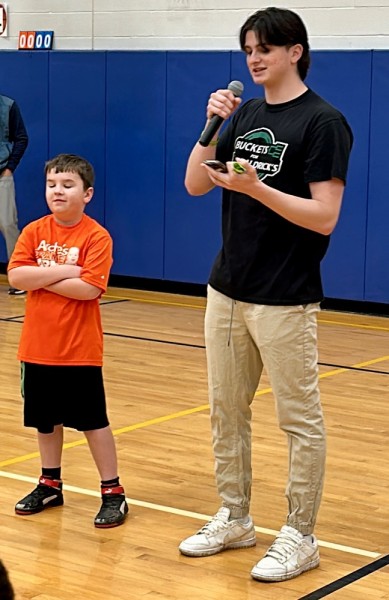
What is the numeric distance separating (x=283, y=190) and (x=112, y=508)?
132 centimetres

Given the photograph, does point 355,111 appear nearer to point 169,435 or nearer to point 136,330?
point 136,330

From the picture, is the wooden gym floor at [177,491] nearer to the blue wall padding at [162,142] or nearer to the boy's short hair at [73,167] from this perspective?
the boy's short hair at [73,167]

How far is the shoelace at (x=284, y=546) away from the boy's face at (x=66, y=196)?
1.33m

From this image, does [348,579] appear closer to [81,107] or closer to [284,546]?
[284,546]

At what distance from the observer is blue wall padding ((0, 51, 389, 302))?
846cm

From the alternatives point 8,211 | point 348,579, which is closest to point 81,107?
point 8,211

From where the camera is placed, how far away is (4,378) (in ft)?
20.9

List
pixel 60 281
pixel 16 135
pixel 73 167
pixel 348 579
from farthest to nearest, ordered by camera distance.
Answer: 1. pixel 16 135
2. pixel 73 167
3. pixel 60 281
4. pixel 348 579

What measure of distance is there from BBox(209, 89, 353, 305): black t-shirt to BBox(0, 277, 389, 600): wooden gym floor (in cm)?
88

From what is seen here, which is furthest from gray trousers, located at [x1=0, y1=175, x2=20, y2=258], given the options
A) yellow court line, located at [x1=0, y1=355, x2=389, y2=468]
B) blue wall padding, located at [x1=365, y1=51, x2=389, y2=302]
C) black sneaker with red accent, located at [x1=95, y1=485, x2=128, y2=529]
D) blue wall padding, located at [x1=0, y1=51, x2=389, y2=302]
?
black sneaker with red accent, located at [x1=95, y1=485, x2=128, y2=529]

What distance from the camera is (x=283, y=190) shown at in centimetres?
346

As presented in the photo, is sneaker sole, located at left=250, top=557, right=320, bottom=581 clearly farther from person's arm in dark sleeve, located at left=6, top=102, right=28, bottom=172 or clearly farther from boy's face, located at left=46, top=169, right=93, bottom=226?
person's arm in dark sleeve, located at left=6, top=102, right=28, bottom=172

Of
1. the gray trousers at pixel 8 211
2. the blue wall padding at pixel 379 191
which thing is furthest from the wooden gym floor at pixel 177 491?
the gray trousers at pixel 8 211

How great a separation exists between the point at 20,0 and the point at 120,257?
249 cm
